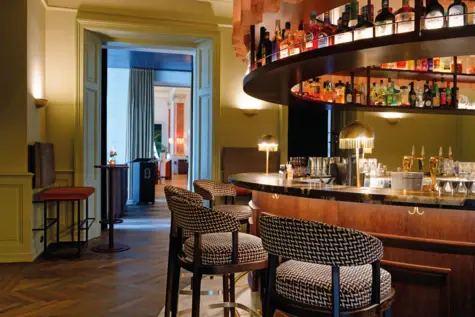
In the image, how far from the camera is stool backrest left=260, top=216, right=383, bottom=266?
4.76 ft

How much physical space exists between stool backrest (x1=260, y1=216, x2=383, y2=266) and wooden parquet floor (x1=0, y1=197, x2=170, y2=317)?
1.91m

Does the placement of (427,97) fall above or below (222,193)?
above

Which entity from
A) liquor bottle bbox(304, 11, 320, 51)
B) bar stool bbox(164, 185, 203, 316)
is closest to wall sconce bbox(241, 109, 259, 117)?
liquor bottle bbox(304, 11, 320, 51)

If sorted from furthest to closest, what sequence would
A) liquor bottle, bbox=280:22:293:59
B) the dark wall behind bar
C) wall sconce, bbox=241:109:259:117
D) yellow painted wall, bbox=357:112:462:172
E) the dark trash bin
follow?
the dark trash bin < the dark wall behind bar < yellow painted wall, bbox=357:112:462:172 < wall sconce, bbox=241:109:259:117 < liquor bottle, bbox=280:22:293:59

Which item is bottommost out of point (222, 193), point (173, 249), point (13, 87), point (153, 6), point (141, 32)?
point (173, 249)

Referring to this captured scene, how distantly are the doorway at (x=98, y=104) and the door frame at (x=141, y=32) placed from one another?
0.04 feet

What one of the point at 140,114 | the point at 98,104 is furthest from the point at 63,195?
the point at 140,114

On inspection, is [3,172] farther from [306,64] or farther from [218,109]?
[306,64]

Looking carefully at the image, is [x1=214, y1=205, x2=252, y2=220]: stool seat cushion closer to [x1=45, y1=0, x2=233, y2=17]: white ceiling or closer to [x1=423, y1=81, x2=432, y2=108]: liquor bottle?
[x1=423, y1=81, x2=432, y2=108]: liquor bottle

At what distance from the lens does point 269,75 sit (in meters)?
2.92

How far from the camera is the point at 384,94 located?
4359 mm

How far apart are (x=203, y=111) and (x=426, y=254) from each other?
471 cm

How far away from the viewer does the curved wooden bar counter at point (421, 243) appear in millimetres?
2010

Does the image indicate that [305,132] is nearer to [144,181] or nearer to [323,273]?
[144,181]
